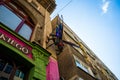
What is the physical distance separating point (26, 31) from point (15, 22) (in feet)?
3.10

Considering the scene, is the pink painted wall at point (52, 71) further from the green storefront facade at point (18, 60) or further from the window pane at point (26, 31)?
the window pane at point (26, 31)

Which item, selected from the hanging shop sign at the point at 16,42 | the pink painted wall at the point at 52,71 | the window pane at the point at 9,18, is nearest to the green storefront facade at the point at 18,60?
the hanging shop sign at the point at 16,42

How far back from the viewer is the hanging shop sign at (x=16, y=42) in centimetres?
711

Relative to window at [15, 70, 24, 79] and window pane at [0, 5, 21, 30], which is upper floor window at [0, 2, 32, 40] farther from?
window at [15, 70, 24, 79]

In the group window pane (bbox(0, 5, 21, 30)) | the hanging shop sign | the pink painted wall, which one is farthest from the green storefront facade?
window pane (bbox(0, 5, 21, 30))

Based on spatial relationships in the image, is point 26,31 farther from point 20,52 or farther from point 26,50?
point 20,52

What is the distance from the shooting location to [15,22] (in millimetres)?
9422

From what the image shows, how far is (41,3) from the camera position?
16.6 metres

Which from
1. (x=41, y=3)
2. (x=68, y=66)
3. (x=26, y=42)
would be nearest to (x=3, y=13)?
(x=26, y=42)

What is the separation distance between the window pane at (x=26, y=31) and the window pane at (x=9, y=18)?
1.55 feet

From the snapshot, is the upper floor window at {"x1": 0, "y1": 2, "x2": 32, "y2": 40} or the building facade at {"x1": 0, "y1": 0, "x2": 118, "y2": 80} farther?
the upper floor window at {"x1": 0, "y1": 2, "x2": 32, "y2": 40}

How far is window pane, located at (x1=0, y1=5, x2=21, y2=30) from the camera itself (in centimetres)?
879

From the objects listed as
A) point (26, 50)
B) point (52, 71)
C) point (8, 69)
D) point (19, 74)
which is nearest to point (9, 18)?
point (26, 50)

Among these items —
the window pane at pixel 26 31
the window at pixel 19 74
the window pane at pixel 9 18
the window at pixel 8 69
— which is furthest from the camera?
the window pane at pixel 26 31
